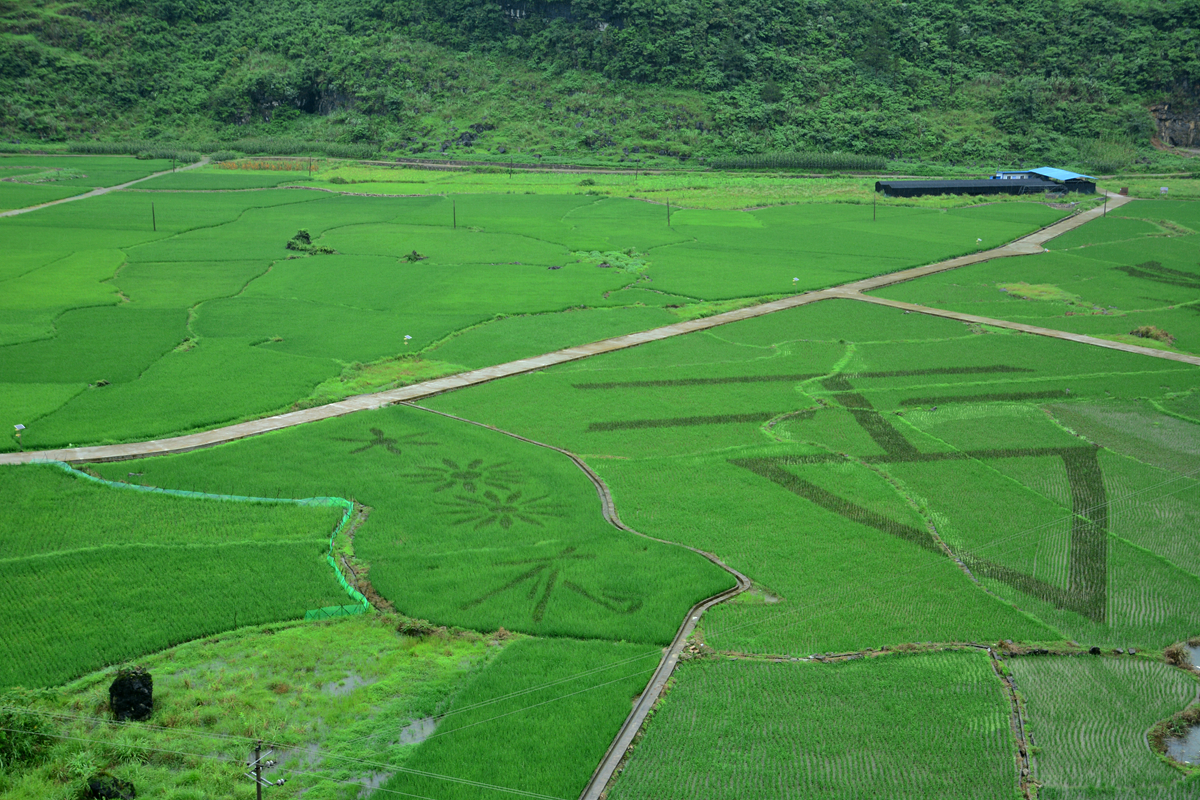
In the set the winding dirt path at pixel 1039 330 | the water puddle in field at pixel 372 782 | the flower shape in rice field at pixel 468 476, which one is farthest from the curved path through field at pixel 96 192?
the water puddle in field at pixel 372 782

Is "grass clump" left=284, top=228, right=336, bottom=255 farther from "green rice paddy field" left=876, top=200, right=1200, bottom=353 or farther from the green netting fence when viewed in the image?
the green netting fence

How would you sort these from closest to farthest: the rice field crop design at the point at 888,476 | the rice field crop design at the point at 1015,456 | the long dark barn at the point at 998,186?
the rice field crop design at the point at 888,476 → the rice field crop design at the point at 1015,456 → the long dark barn at the point at 998,186

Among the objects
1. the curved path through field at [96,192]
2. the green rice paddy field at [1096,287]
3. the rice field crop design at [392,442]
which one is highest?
the curved path through field at [96,192]

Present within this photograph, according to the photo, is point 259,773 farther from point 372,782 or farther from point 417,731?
point 417,731

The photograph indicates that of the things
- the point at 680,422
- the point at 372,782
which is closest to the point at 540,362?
the point at 680,422

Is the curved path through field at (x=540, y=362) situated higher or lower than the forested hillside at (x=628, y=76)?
lower

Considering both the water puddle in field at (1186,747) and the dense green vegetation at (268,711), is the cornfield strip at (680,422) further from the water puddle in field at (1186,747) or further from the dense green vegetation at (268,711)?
the water puddle in field at (1186,747)

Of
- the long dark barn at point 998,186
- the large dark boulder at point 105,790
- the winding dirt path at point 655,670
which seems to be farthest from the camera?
the long dark barn at point 998,186

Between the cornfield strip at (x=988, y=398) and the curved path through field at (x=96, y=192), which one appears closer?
the cornfield strip at (x=988, y=398)

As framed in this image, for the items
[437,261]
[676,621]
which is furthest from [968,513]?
[437,261]
